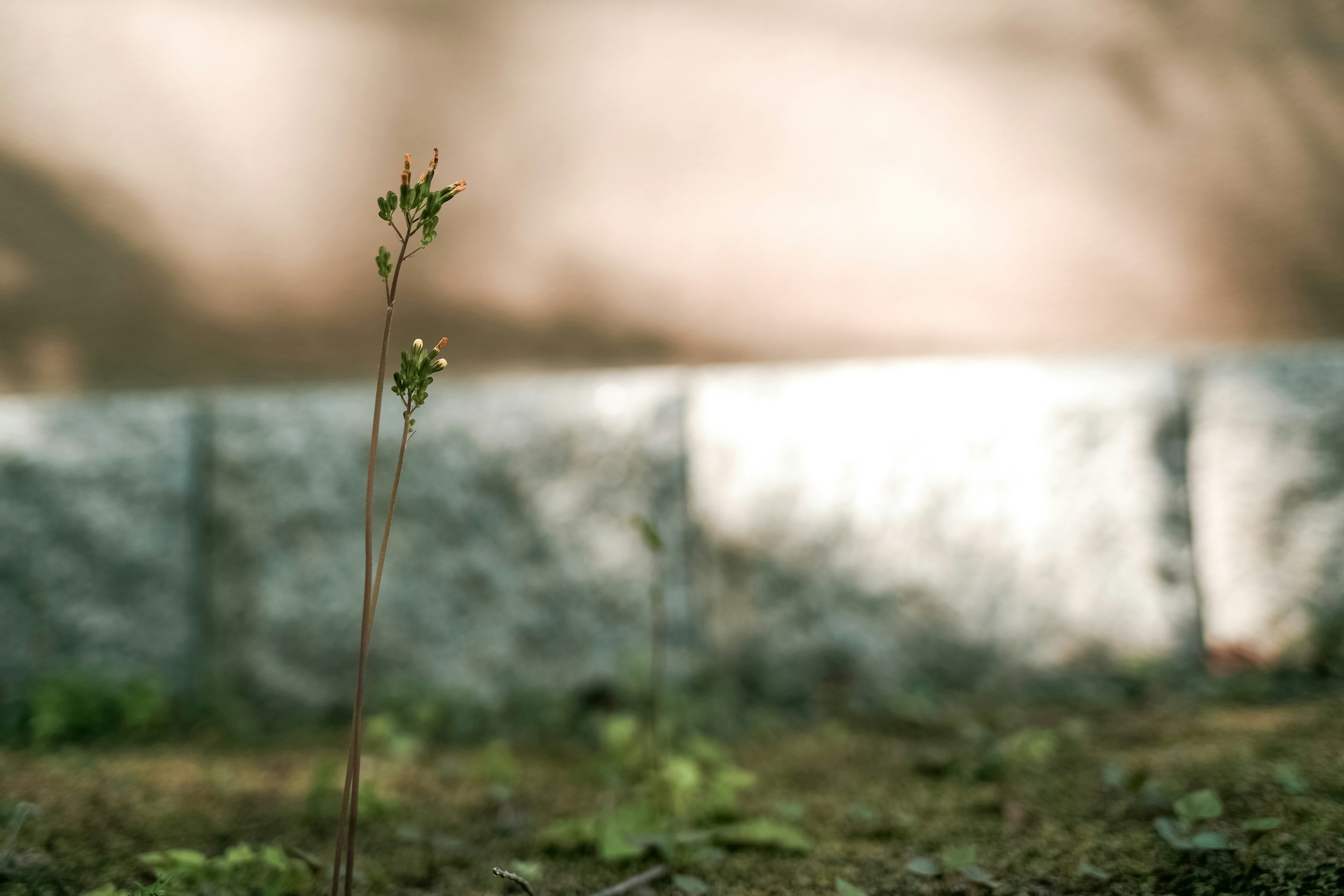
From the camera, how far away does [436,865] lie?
4.12 ft

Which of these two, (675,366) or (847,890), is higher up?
(675,366)

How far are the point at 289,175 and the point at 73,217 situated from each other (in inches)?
21.6

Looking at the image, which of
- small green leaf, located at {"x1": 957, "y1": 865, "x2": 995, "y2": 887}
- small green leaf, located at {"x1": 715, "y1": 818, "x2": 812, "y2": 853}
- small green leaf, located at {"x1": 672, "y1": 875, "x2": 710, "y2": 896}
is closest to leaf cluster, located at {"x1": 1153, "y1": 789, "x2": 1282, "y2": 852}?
small green leaf, located at {"x1": 957, "y1": 865, "x2": 995, "y2": 887}

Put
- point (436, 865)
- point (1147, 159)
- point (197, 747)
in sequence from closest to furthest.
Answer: point (436, 865) → point (197, 747) → point (1147, 159)

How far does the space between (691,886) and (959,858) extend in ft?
1.21

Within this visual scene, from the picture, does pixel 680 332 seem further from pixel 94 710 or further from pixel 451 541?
pixel 94 710

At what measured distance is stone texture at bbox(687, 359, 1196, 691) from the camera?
1.99 metres

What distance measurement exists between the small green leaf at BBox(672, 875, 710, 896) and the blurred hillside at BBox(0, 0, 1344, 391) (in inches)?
51.7

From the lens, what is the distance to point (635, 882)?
112 centimetres

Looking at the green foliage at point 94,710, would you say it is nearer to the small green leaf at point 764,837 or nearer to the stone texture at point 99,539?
the stone texture at point 99,539

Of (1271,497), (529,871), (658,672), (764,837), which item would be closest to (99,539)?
(658,672)

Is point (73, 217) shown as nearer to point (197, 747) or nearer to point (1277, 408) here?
point (197, 747)

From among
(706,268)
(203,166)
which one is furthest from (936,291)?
(203,166)

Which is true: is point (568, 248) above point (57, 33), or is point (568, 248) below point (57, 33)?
below
